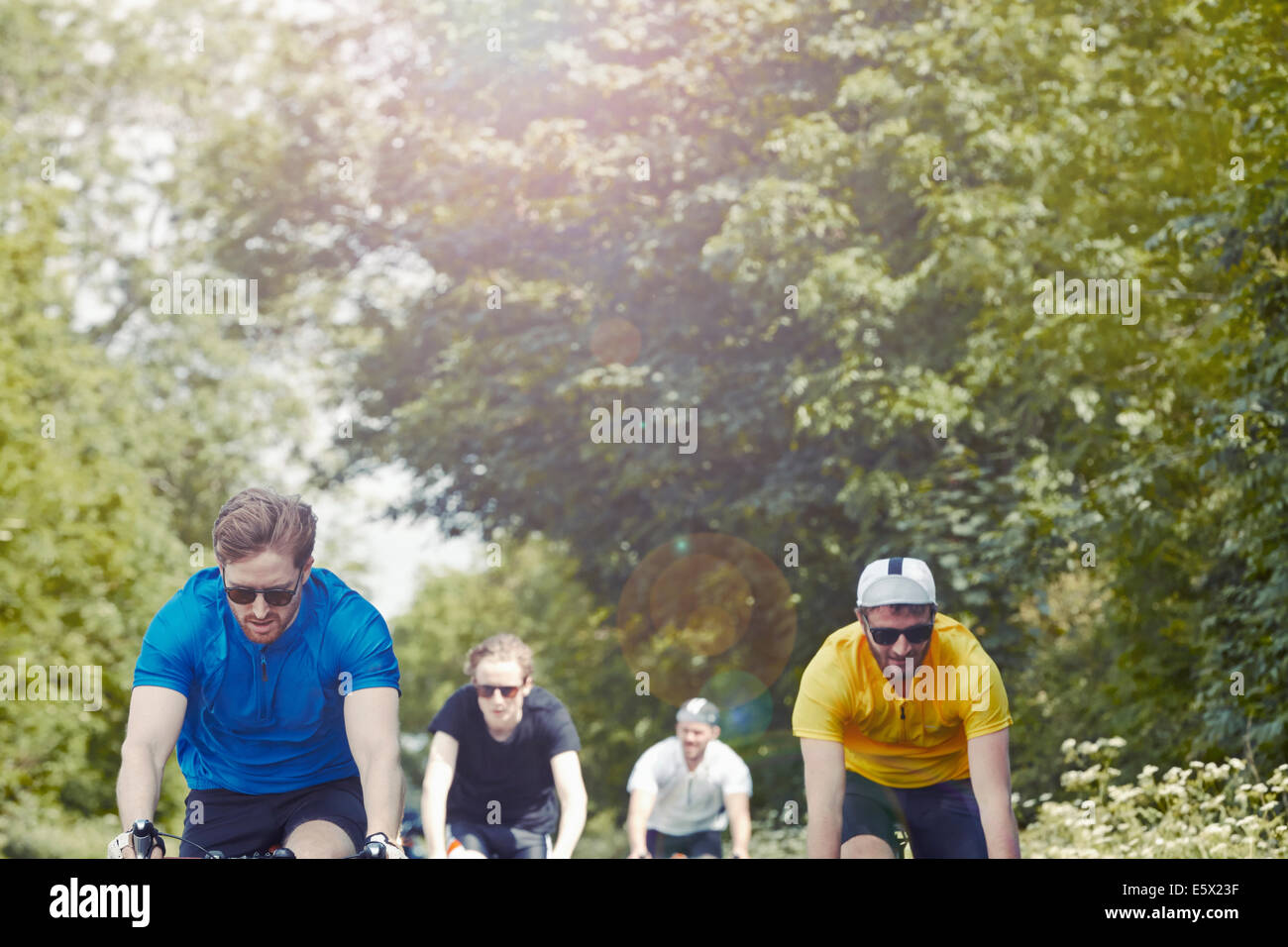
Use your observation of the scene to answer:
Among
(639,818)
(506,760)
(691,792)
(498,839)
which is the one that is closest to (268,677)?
(506,760)

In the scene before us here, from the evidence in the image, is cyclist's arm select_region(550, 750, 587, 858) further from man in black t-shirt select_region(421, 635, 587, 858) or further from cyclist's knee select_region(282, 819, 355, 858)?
cyclist's knee select_region(282, 819, 355, 858)

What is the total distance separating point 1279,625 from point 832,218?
768cm

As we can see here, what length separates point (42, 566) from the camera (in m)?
25.2

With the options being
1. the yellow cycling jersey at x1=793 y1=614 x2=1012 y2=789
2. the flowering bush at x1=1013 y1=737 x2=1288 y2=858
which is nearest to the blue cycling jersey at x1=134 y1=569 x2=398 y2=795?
the yellow cycling jersey at x1=793 y1=614 x2=1012 y2=789

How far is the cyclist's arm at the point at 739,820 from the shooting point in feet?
28.6

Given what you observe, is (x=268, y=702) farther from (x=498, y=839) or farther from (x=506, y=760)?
(x=498, y=839)

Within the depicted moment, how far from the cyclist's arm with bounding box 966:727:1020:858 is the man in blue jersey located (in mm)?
1908

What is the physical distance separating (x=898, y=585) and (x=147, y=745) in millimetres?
2350

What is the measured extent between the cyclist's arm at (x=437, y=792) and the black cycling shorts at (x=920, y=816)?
2.06m

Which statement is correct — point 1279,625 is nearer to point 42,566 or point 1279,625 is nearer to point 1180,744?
point 1180,744

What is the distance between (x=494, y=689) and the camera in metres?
6.56

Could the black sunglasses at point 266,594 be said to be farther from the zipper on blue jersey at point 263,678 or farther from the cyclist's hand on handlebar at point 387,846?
the cyclist's hand on handlebar at point 387,846

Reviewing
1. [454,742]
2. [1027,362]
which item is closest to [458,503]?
[1027,362]

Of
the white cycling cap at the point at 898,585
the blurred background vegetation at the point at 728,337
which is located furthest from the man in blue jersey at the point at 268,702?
the blurred background vegetation at the point at 728,337
